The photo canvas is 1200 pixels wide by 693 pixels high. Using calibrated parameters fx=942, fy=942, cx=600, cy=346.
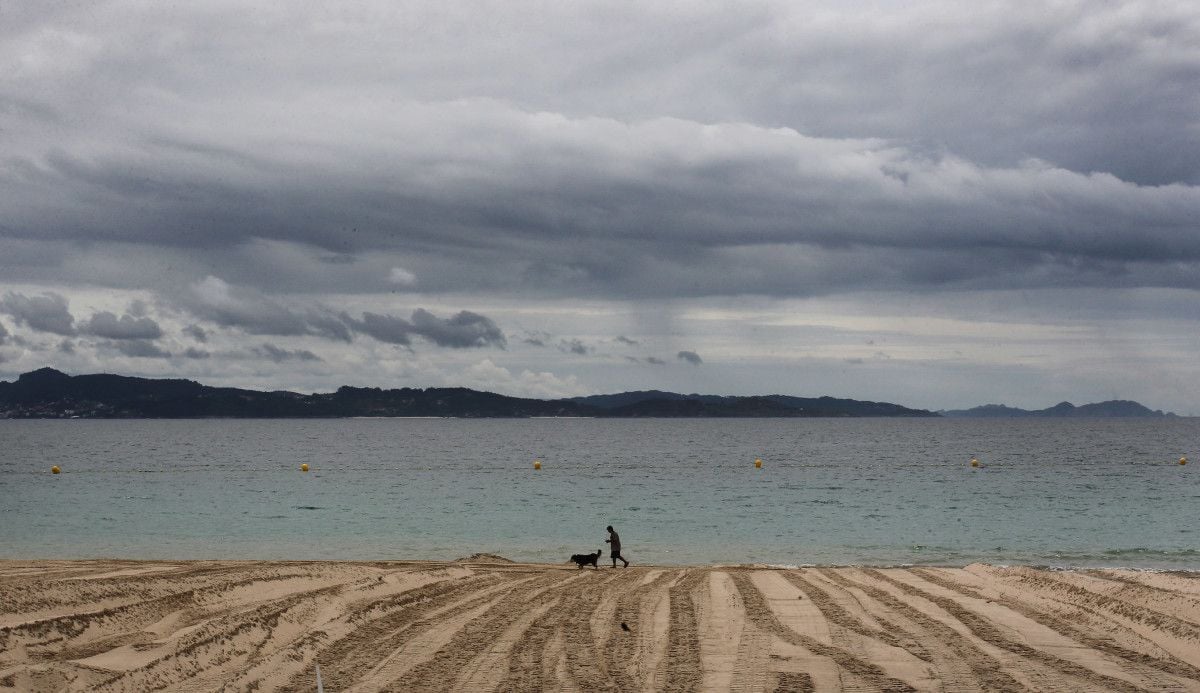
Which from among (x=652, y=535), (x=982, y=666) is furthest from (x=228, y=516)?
(x=982, y=666)

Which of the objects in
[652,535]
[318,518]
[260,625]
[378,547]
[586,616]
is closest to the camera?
[260,625]

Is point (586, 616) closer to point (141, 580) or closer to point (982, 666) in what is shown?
point (982, 666)

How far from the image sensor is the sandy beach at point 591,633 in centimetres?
1192

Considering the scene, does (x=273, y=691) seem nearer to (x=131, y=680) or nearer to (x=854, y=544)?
(x=131, y=680)

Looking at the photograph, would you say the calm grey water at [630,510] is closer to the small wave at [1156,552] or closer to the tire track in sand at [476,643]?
the small wave at [1156,552]

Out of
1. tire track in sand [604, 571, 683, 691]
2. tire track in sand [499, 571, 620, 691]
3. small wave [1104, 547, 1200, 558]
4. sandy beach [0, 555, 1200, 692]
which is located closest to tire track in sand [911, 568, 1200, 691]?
sandy beach [0, 555, 1200, 692]

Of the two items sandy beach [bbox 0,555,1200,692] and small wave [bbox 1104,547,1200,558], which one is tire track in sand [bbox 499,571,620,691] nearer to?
sandy beach [bbox 0,555,1200,692]

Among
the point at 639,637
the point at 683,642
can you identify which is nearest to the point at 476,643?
the point at 639,637

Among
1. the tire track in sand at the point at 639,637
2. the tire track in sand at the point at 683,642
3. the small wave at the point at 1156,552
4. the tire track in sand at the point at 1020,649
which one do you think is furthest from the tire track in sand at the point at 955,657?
the small wave at the point at 1156,552

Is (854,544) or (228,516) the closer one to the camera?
(854,544)

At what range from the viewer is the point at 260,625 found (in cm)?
1425

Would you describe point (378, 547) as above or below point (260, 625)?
below

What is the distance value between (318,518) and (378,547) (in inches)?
461

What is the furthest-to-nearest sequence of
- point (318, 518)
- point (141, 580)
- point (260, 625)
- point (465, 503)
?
point (465, 503), point (318, 518), point (141, 580), point (260, 625)
